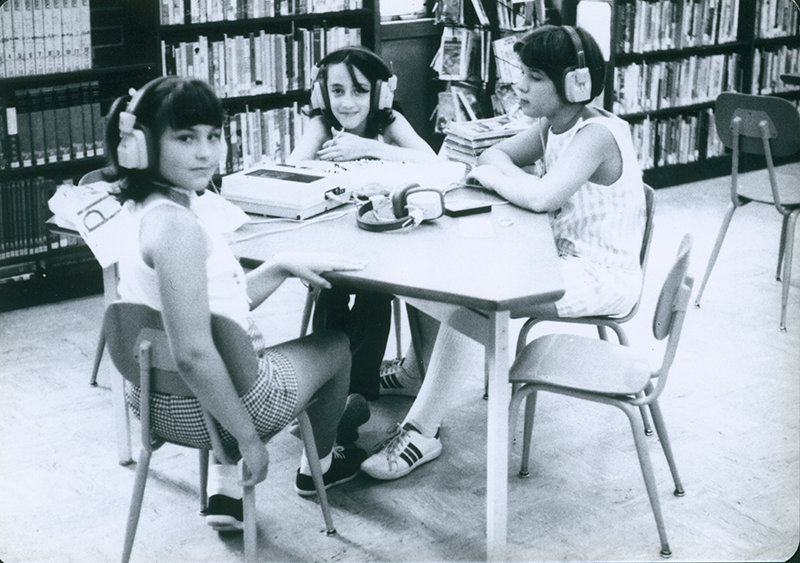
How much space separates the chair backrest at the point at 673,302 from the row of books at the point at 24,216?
2644 millimetres

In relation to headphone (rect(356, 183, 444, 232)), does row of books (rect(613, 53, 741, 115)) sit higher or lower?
higher

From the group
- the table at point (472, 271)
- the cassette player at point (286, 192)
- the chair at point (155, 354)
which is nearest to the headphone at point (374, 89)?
the cassette player at point (286, 192)

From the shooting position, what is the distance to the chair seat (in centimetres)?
199

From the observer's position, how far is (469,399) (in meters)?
2.85

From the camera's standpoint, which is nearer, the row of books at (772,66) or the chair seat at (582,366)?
the chair seat at (582,366)

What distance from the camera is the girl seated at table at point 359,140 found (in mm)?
2611

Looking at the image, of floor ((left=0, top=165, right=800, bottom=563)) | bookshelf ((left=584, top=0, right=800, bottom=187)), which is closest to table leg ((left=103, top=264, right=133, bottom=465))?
floor ((left=0, top=165, right=800, bottom=563))

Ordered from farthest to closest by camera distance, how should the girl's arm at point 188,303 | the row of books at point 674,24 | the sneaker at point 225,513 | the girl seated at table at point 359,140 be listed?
1. the row of books at point 674,24
2. the girl seated at table at point 359,140
3. the sneaker at point 225,513
4. the girl's arm at point 188,303

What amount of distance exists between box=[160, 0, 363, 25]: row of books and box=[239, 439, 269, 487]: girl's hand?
2646 millimetres

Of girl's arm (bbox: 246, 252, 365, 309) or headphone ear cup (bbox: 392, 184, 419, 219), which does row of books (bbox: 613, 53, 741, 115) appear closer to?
headphone ear cup (bbox: 392, 184, 419, 219)

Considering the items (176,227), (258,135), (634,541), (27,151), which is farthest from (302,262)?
(258,135)

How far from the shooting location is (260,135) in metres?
4.30

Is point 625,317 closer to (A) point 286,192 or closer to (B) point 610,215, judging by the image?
(B) point 610,215

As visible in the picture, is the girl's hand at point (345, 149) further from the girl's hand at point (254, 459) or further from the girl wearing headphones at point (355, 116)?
the girl's hand at point (254, 459)
